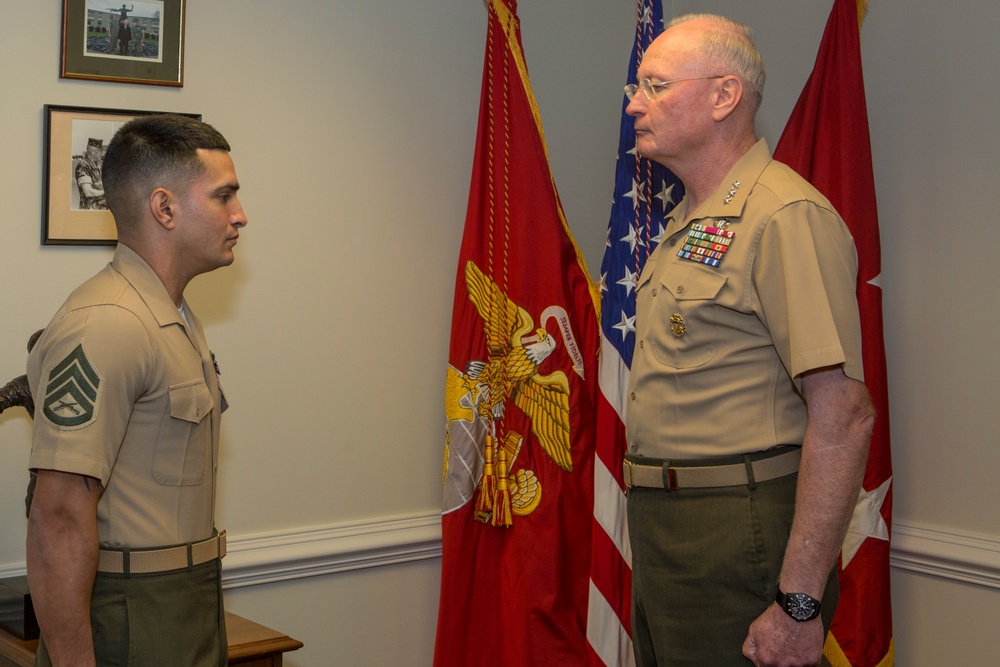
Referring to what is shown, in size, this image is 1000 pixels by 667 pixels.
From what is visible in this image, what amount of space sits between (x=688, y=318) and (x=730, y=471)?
0.88 ft

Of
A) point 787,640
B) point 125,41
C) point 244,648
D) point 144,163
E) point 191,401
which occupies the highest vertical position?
point 125,41

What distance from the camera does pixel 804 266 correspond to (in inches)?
61.2

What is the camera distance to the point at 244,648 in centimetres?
203

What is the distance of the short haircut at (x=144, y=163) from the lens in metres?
1.69

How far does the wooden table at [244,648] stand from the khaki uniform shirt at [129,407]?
454 mm

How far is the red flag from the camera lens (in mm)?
2383

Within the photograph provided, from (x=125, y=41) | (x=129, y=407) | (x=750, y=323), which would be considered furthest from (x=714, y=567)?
(x=125, y=41)

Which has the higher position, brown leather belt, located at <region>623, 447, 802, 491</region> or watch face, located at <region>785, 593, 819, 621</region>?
brown leather belt, located at <region>623, 447, 802, 491</region>

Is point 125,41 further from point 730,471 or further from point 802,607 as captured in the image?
point 802,607

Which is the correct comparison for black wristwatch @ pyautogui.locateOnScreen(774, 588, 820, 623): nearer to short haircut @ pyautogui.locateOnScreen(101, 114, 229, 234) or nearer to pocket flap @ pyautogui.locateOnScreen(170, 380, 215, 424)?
pocket flap @ pyautogui.locateOnScreen(170, 380, 215, 424)

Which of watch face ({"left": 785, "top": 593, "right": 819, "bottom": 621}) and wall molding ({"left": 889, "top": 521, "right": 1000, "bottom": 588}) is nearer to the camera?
watch face ({"left": 785, "top": 593, "right": 819, "bottom": 621})

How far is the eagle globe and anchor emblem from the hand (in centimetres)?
116

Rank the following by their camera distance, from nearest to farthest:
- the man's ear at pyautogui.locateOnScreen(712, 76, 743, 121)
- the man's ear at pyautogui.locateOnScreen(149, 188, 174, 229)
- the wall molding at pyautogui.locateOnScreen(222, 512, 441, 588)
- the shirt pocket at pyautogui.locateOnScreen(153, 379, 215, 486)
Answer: the shirt pocket at pyautogui.locateOnScreen(153, 379, 215, 486) → the man's ear at pyautogui.locateOnScreen(149, 188, 174, 229) → the man's ear at pyautogui.locateOnScreen(712, 76, 743, 121) → the wall molding at pyautogui.locateOnScreen(222, 512, 441, 588)

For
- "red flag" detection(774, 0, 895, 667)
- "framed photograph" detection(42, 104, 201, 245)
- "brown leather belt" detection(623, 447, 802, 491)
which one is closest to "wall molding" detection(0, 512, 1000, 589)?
"red flag" detection(774, 0, 895, 667)
